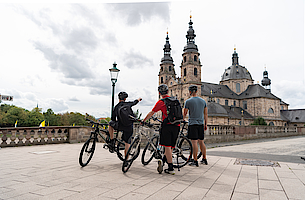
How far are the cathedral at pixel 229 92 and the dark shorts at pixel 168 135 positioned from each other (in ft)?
164

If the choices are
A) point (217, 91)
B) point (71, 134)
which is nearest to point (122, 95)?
point (71, 134)

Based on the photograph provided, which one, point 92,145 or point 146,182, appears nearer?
point 146,182

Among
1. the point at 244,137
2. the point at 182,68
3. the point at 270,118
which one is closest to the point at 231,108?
the point at 270,118

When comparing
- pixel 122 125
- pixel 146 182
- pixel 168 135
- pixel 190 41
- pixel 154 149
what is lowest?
pixel 146 182

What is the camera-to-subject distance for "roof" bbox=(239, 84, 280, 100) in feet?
239

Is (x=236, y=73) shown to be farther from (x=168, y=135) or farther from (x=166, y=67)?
(x=168, y=135)

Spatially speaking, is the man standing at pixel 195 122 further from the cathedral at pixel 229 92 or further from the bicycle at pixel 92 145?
the cathedral at pixel 229 92

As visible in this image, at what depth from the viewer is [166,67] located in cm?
7894

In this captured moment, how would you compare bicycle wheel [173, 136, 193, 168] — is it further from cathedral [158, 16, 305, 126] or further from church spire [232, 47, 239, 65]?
church spire [232, 47, 239, 65]

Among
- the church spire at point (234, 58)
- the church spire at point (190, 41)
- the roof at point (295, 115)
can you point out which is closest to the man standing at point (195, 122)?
the church spire at point (190, 41)

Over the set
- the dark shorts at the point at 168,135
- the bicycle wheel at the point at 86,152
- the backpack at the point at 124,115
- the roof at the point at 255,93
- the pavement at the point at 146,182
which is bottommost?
the pavement at the point at 146,182

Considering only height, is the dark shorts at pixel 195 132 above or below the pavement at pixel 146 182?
above

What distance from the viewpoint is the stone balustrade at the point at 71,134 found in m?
10.0

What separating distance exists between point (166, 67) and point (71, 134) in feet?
226
